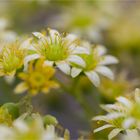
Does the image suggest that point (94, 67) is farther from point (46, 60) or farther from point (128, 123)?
point (128, 123)

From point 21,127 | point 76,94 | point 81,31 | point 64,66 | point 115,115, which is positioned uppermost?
point 81,31

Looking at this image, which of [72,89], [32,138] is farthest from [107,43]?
[32,138]

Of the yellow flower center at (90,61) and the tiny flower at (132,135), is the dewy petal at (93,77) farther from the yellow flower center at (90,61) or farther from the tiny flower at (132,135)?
the tiny flower at (132,135)

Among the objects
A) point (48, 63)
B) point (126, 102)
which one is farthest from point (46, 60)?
point (126, 102)

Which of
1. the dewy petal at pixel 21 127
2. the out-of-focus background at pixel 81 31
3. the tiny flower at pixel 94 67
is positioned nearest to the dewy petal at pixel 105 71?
the tiny flower at pixel 94 67

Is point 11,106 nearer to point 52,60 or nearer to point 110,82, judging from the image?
point 52,60

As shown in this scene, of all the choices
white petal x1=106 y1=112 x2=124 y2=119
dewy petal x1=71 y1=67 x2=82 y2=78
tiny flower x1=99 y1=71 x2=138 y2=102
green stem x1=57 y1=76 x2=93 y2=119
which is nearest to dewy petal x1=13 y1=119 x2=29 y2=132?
white petal x1=106 y1=112 x2=124 y2=119
